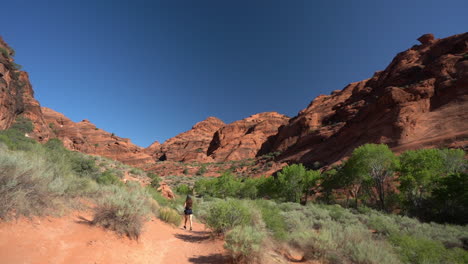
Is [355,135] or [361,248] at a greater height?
[355,135]

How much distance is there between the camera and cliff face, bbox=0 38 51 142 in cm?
2081

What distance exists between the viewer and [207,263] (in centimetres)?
480

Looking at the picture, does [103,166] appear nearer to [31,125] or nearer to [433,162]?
[31,125]

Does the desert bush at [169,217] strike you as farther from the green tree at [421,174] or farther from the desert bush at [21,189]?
the green tree at [421,174]

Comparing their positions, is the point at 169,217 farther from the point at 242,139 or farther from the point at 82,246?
the point at 242,139

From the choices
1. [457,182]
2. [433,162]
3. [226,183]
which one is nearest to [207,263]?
[457,182]

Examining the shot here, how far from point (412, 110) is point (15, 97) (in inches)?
2141

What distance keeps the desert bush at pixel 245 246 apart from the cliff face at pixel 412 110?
1259 inches

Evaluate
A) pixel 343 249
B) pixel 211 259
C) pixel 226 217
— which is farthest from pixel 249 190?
pixel 211 259

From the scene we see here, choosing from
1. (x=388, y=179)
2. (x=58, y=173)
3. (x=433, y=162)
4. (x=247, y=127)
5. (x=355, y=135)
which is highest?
(x=247, y=127)

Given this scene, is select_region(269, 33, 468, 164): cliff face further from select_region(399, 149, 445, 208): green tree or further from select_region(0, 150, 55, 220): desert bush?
select_region(0, 150, 55, 220): desert bush

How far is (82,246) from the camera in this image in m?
4.20

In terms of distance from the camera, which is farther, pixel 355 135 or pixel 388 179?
pixel 355 135

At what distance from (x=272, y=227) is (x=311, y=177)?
819 inches
